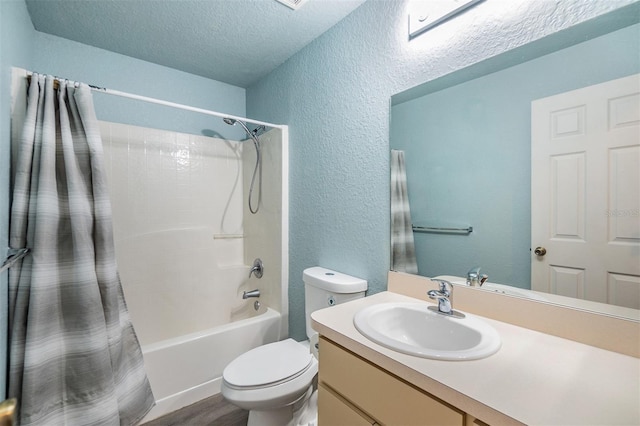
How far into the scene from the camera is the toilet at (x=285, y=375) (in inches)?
47.3

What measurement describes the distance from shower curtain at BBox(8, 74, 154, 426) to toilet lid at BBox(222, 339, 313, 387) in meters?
0.58

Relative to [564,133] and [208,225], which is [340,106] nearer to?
[564,133]

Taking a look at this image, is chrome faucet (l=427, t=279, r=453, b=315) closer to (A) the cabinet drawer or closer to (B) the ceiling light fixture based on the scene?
(A) the cabinet drawer

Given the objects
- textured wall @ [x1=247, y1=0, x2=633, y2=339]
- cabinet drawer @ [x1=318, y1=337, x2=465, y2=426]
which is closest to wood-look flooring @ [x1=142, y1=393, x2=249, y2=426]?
textured wall @ [x1=247, y1=0, x2=633, y2=339]

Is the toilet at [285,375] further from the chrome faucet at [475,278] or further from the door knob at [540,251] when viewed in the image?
the door knob at [540,251]

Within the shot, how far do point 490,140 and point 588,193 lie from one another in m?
0.35

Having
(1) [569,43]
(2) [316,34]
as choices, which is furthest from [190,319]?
(1) [569,43]

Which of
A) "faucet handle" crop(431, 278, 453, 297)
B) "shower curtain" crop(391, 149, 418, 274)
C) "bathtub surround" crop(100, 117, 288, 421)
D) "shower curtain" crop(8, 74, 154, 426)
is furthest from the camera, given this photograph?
"bathtub surround" crop(100, 117, 288, 421)

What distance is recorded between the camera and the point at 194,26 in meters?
1.71

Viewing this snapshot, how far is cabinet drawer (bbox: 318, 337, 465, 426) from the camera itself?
65 cm

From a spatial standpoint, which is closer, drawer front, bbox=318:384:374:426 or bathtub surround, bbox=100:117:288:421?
drawer front, bbox=318:384:374:426

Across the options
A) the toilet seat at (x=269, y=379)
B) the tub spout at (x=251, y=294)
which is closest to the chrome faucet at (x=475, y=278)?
the toilet seat at (x=269, y=379)

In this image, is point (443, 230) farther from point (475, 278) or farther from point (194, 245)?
point (194, 245)

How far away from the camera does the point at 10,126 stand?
1.22 m
